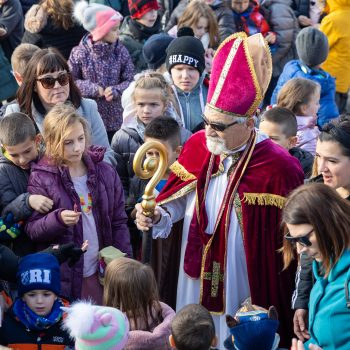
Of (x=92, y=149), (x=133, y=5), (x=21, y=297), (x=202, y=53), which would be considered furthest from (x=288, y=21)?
(x=21, y=297)

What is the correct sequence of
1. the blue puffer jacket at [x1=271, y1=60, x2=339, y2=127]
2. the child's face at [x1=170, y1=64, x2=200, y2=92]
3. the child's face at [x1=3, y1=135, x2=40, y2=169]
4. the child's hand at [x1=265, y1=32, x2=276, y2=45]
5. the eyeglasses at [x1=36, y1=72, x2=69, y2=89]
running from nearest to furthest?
the child's face at [x1=3, y1=135, x2=40, y2=169]
the eyeglasses at [x1=36, y1=72, x2=69, y2=89]
the child's face at [x1=170, y1=64, x2=200, y2=92]
the blue puffer jacket at [x1=271, y1=60, x2=339, y2=127]
the child's hand at [x1=265, y1=32, x2=276, y2=45]

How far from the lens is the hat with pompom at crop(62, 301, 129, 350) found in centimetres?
396

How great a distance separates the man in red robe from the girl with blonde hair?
55 centimetres

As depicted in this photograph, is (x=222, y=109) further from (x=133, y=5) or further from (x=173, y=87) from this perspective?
(x=133, y=5)

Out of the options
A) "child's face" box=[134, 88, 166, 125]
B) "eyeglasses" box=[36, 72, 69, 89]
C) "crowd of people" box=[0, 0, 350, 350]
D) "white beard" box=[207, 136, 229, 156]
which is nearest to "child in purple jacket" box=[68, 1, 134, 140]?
"crowd of people" box=[0, 0, 350, 350]

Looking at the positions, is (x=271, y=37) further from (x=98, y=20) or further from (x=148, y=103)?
(x=148, y=103)

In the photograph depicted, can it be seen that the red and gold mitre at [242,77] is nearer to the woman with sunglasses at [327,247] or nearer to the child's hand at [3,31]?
the woman with sunglasses at [327,247]

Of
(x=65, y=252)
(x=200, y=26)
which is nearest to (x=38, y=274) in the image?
(x=65, y=252)

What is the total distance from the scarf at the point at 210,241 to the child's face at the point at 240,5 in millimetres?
5188

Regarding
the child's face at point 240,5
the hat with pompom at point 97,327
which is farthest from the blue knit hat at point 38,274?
the child's face at point 240,5

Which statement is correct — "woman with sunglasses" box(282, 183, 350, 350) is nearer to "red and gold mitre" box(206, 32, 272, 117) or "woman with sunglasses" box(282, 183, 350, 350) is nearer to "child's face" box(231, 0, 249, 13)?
"red and gold mitre" box(206, 32, 272, 117)

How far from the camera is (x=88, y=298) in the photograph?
5562 millimetres

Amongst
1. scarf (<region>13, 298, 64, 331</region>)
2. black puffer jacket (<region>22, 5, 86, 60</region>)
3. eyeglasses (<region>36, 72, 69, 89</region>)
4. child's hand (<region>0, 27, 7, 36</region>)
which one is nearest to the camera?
scarf (<region>13, 298, 64, 331</region>)

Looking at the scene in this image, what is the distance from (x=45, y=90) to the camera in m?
6.11
